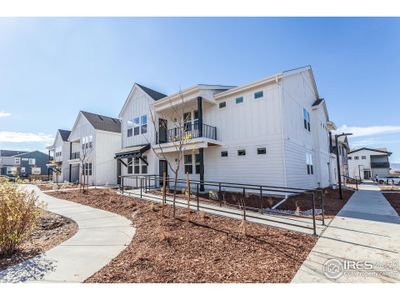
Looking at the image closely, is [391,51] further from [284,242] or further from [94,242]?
[94,242]

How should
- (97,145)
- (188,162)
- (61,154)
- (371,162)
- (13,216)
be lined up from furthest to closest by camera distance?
(371,162), (61,154), (97,145), (188,162), (13,216)

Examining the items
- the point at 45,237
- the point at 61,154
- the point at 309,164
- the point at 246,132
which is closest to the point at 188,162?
the point at 246,132

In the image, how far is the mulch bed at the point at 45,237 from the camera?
4.21 m

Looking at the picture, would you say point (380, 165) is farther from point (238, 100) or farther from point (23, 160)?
point (23, 160)

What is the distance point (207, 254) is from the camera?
3979mm

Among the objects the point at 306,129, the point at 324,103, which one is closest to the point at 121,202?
the point at 306,129

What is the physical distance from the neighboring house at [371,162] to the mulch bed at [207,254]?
4906cm

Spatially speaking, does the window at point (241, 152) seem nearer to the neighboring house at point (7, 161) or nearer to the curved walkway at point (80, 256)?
the curved walkway at point (80, 256)

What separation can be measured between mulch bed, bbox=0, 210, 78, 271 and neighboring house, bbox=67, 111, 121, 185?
545 inches

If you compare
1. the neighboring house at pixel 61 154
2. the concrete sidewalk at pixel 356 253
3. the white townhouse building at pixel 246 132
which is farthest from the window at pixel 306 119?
the neighboring house at pixel 61 154

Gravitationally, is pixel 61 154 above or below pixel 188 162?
above

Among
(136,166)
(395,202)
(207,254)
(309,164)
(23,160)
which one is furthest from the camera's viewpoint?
(23,160)

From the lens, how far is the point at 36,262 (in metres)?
3.88

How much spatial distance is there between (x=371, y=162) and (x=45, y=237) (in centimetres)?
5638
